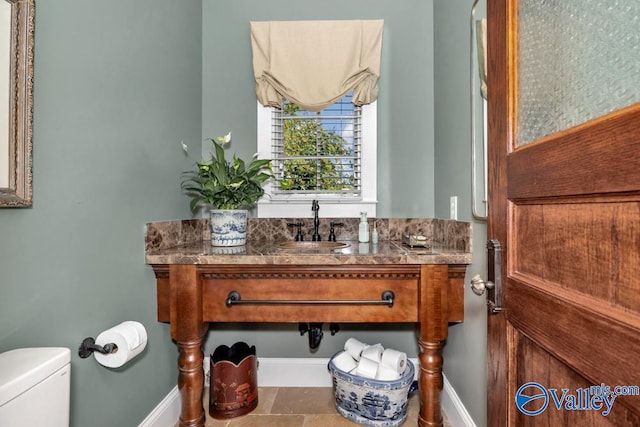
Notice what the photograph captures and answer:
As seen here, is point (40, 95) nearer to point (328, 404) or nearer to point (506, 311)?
point (506, 311)

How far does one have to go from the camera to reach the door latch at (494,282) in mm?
768

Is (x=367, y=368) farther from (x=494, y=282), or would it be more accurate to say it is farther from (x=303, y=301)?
(x=494, y=282)

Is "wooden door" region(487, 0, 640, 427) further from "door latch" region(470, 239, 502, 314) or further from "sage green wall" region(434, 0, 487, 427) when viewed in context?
"sage green wall" region(434, 0, 487, 427)

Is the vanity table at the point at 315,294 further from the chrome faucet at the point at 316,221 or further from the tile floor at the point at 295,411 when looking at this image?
the chrome faucet at the point at 316,221

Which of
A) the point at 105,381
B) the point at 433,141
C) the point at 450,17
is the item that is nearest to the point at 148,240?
the point at 105,381

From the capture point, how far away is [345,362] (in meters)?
1.56

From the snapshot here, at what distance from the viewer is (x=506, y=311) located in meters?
0.75

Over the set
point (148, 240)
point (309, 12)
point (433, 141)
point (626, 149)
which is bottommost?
point (148, 240)

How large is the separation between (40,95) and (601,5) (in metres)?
1.31

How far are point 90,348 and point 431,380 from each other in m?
1.27

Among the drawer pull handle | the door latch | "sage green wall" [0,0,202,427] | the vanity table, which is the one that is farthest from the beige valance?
the door latch

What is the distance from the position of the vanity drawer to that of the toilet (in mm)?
576

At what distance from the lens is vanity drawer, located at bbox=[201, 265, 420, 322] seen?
1299 mm

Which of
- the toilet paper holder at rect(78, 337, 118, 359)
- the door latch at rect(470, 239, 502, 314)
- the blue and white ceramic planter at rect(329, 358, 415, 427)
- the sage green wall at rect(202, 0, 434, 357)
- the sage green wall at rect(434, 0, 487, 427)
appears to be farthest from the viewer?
the sage green wall at rect(202, 0, 434, 357)
